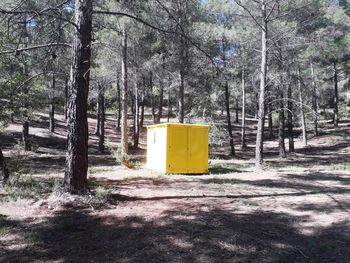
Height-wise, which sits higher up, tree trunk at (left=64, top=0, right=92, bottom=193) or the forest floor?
tree trunk at (left=64, top=0, right=92, bottom=193)

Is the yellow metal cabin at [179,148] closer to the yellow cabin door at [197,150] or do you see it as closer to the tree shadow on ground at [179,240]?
the yellow cabin door at [197,150]

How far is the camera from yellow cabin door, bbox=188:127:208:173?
13.1m

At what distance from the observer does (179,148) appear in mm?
12938

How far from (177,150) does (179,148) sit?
0.11 metres

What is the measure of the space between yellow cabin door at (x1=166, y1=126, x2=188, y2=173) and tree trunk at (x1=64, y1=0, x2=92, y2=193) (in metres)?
5.65

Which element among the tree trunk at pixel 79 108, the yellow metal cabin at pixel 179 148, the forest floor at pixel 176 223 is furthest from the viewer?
the yellow metal cabin at pixel 179 148

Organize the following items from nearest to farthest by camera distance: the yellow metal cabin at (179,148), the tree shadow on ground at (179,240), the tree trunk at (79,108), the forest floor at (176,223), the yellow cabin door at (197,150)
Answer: the tree shadow on ground at (179,240)
the forest floor at (176,223)
the tree trunk at (79,108)
the yellow metal cabin at (179,148)
the yellow cabin door at (197,150)

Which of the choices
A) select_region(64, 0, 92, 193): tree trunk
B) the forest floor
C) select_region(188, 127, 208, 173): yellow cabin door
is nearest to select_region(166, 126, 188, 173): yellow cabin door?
select_region(188, 127, 208, 173): yellow cabin door

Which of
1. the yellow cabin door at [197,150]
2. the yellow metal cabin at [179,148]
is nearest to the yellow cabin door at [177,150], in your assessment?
the yellow metal cabin at [179,148]

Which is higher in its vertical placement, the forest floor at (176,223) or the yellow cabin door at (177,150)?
the yellow cabin door at (177,150)

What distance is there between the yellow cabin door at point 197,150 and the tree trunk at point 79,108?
6270mm

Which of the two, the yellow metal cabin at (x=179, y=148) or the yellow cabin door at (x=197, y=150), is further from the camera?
the yellow cabin door at (x=197, y=150)

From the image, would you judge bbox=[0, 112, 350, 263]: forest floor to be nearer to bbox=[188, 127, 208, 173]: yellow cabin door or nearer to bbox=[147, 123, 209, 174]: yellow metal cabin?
bbox=[147, 123, 209, 174]: yellow metal cabin

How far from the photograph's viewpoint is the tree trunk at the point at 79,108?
7.06 m
